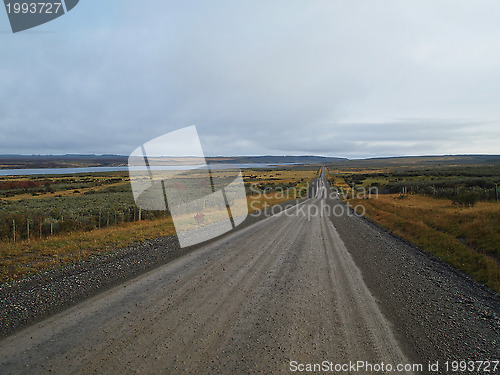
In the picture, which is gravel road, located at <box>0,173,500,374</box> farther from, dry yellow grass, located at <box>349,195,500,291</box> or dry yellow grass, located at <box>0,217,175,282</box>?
dry yellow grass, located at <box>0,217,175,282</box>

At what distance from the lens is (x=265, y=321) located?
16.1 ft

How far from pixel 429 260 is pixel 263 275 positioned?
596cm

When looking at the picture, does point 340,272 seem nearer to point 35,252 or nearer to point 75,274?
point 75,274

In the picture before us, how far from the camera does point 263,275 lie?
7254 mm

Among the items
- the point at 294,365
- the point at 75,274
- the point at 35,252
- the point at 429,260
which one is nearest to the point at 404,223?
the point at 429,260

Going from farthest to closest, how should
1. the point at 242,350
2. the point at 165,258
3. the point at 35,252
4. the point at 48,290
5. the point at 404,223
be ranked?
the point at 404,223
the point at 35,252
the point at 165,258
the point at 48,290
the point at 242,350

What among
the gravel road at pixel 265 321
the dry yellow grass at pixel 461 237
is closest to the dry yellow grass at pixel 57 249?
the gravel road at pixel 265 321

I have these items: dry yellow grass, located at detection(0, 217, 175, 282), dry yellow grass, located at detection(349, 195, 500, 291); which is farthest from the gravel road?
dry yellow grass, located at detection(0, 217, 175, 282)

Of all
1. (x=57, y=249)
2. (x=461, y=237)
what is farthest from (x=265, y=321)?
(x=461, y=237)

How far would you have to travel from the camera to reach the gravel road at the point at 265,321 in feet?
12.6

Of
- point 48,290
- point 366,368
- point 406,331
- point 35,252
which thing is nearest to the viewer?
point 366,368

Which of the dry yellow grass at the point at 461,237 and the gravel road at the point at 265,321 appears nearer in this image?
the gravel road at the point at 265,321

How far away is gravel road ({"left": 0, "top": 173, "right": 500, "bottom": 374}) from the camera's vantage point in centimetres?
383

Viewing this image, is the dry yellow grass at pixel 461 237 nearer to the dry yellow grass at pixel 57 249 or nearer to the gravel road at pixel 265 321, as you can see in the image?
the gravel road at pixel 265 321
